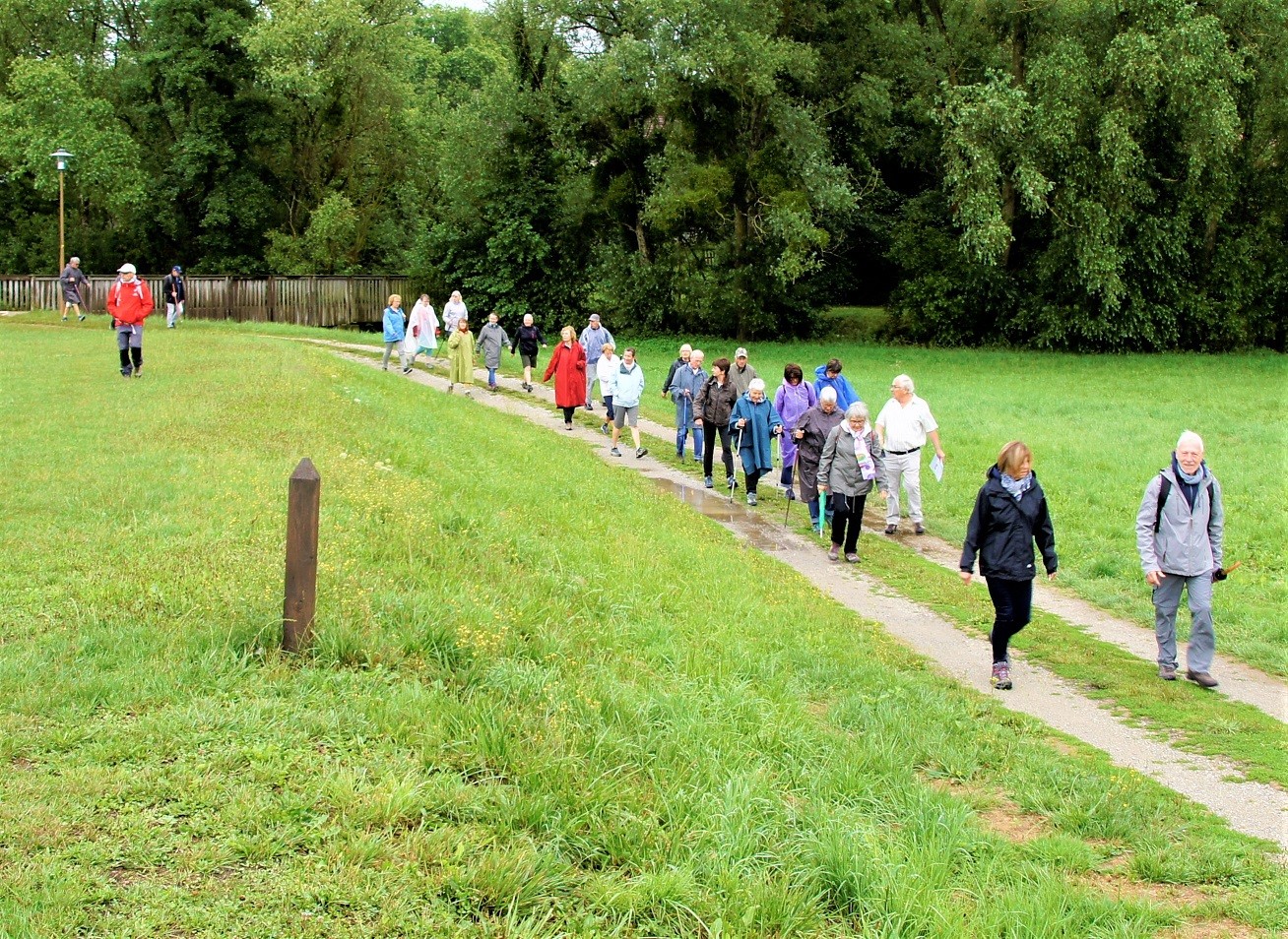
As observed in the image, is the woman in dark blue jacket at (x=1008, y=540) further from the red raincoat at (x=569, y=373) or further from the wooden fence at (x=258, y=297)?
the wooden fence at (x=258, y=297)

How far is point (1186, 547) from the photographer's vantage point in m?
9.36

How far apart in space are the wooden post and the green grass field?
0.16 metres

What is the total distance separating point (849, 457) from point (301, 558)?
25.4ft

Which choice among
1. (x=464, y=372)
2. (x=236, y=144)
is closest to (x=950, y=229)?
(x=464, y=372)

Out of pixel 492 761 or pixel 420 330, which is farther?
pixel 420 330

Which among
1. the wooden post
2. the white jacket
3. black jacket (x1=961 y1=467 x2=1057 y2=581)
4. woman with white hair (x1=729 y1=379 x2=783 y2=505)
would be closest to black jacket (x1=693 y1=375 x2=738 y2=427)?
woman with white hair (x1=729 y1=379 x2=783 y2=505)

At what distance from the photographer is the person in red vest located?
59.2 feet

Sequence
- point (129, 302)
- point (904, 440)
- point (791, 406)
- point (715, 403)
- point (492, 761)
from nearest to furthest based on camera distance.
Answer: point (492, 761) → point (904, 440) → point (791, 406) → point (715, 403) → point (129, 302)

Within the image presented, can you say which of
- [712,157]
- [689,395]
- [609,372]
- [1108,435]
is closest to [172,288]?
[712,157]

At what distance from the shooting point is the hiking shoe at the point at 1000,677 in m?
9.17

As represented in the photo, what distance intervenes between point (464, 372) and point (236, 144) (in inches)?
1107

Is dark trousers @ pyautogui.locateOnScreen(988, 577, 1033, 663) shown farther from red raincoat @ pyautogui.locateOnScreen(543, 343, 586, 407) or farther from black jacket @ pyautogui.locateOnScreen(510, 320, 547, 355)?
black jacket @ pyautogui.locateOnScreen(510, 320, 547, 355)

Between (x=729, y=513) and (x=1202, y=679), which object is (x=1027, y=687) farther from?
(x=729, y=513)

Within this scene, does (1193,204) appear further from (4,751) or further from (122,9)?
(122,9)
